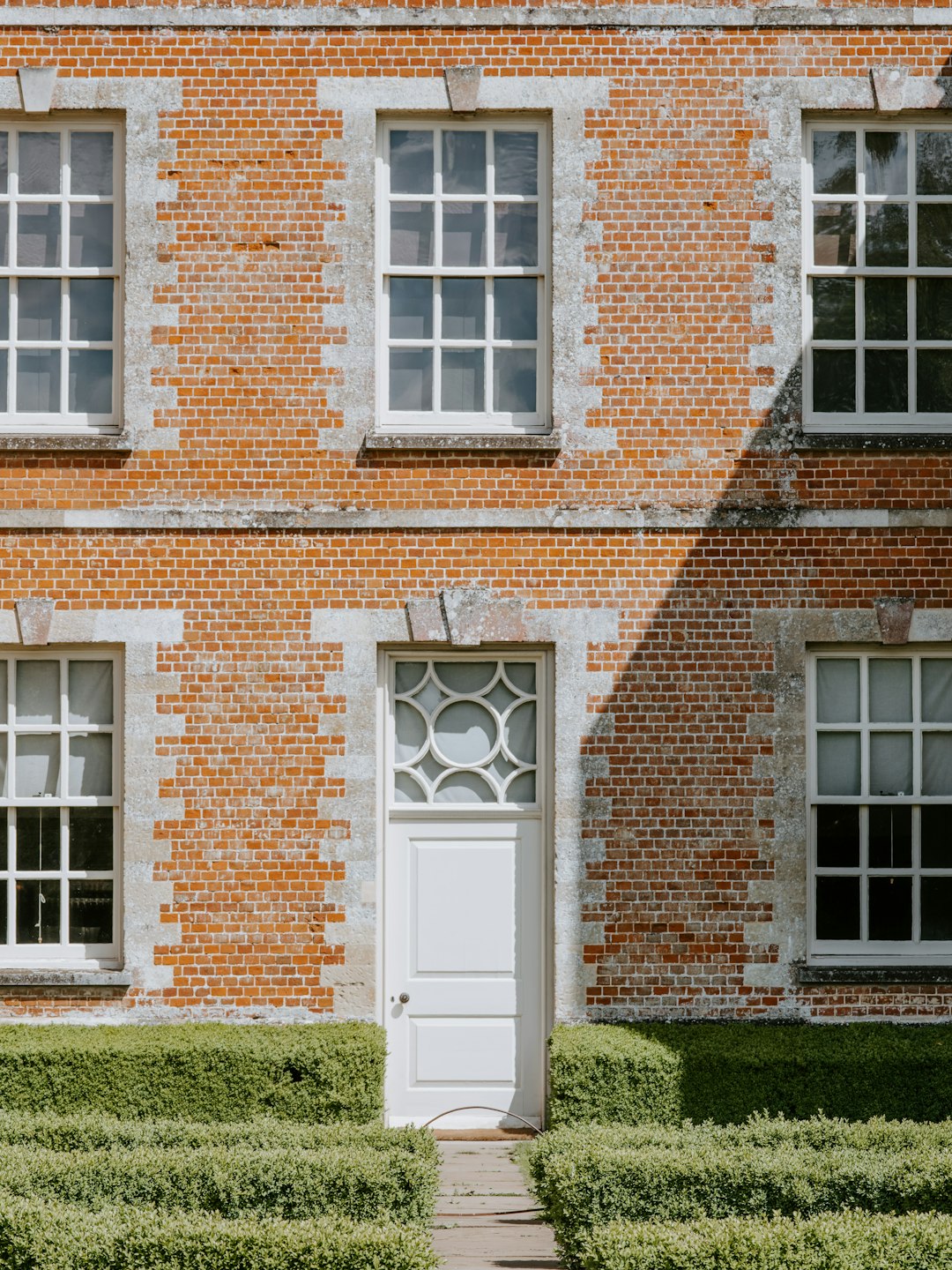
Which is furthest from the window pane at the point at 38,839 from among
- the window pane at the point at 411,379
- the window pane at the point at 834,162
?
the window pane at the point at 834,162

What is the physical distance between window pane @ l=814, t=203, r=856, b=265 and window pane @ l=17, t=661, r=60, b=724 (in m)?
6.20

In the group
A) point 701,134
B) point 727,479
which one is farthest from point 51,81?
point 727,479

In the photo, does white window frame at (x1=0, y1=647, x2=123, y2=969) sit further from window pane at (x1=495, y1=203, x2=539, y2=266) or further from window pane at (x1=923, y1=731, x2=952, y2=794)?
window pane at (x1=923, y1=731, x2=952, y2=794)

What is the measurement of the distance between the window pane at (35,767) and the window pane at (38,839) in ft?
0.45

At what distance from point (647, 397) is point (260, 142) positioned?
3.27 m

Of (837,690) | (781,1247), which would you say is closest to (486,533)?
(837,690)

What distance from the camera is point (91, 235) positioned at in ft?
34.1

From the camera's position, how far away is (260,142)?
10.2 m

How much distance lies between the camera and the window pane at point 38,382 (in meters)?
10.4

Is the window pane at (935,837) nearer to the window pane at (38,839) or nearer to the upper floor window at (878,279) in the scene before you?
the upper floor window at (878,279)

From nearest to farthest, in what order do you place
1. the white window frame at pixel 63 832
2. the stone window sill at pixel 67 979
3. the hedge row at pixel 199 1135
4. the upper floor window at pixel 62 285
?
the hedge row at pixel 199 1135
the stone window sill at pixel 67 979
the white window frame at pixel 63 832
the upper floor window at pixel 62 285

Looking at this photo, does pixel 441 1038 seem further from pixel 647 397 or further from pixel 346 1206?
pixel 647 397

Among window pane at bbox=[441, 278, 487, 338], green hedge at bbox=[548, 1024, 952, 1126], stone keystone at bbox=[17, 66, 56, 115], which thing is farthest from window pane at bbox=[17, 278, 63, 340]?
green hedge at bbox=[548, 1024, 952, 1126]

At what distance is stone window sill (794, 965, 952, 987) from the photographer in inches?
391
